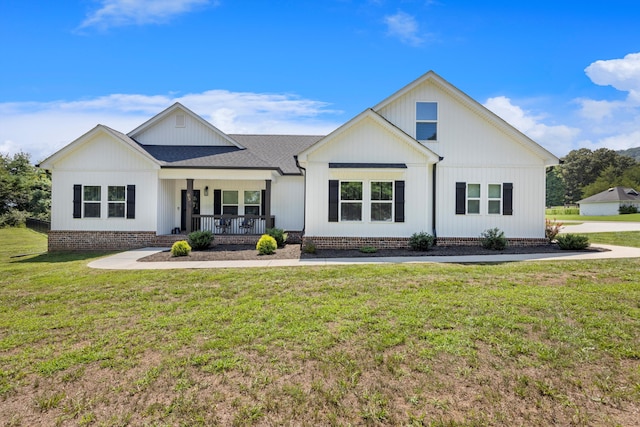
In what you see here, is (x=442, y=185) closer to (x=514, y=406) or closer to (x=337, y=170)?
(x=337, y=170)

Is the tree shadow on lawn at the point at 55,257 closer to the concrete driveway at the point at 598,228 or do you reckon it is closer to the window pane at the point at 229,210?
the window pane at the point at 229,210

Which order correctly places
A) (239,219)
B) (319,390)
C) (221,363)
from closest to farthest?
(319,390)
(221,363)
(239,219)

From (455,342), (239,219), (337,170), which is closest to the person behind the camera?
(455,342)

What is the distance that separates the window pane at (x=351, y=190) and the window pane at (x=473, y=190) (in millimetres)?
4716

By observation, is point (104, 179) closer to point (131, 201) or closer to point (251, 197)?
point (131, 201)

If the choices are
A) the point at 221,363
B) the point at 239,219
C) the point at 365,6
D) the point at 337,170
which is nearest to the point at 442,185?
the point at 337,170

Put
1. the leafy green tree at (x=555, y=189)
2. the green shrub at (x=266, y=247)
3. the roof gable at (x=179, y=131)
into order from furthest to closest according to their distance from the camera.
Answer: the leafy green tree at (x=555, y=189), the roof gable at (x=179, y=131), the green shrub at (x=266, y=247)

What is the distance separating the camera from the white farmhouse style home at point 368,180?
1363cm

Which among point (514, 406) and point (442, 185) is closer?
point (514, 406)

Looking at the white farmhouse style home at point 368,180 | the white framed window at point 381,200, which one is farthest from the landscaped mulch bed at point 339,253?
the white framed window at point 381,200

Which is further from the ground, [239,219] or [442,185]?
[442,185]

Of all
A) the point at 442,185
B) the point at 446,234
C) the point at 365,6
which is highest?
the point at 365,6

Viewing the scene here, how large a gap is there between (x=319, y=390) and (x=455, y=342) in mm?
2058

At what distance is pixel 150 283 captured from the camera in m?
7.84
